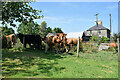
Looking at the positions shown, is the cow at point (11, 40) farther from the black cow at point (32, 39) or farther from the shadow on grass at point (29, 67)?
the shadow on grass at point (29, 67)

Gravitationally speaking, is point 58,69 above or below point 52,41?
below

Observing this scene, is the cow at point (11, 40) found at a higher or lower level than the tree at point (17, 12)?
lower

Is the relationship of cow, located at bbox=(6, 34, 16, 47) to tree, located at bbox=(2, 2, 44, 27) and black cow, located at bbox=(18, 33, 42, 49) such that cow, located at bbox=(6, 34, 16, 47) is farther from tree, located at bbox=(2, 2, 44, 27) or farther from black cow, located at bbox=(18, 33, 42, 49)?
tree, located at bbox=(2, 2, 44, 27)

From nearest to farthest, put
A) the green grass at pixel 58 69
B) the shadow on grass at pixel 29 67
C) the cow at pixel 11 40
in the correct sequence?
the green grass at pixel 58 69
the shadow on grass at pixel 29 67
the cow at pixel 11 40

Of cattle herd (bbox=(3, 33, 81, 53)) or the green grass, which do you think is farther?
cattle herd (bbox=(3, 33, 81, 53))

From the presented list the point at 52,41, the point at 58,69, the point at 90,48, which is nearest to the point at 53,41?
the point at 52,41

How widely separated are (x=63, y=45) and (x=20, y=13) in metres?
6.00

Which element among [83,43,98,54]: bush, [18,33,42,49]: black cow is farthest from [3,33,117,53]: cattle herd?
[83,43,98,54]: bush

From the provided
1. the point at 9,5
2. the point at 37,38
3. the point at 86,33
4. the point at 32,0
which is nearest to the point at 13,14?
the point at 9,5

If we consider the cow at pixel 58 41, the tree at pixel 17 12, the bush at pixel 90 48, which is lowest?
the bush at pixel 90 48

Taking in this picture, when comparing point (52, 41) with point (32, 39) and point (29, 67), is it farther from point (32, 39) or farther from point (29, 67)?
point (29, 67)

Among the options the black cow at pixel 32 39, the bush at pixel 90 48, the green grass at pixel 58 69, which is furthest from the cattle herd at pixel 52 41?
the green grass at pixel 58 69

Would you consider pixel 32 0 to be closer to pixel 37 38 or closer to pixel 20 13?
pixel 20 13

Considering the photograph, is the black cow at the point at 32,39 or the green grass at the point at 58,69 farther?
the black cow at the point at 32,39
